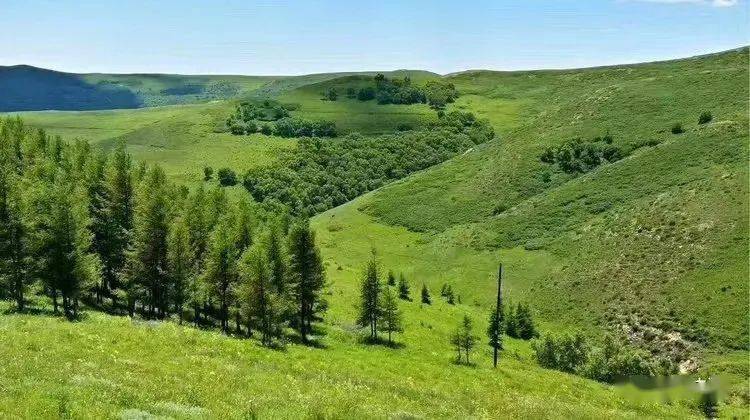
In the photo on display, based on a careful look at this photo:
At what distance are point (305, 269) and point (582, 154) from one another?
113 m

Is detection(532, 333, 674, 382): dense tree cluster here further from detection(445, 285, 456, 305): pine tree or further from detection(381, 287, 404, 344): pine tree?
detection(445, 285, 456, 305): pine tree

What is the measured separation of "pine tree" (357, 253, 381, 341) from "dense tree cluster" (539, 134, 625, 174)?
318 ft

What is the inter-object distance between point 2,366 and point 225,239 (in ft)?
122

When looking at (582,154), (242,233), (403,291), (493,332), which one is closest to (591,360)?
(493,332)

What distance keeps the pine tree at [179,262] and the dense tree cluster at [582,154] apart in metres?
115

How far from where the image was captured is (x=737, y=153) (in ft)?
389

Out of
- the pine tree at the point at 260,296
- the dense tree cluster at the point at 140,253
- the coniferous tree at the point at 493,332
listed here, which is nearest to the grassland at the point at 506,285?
the coniferous tree at the point at 493,332

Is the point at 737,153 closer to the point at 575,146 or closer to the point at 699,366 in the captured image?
the point at 575,146

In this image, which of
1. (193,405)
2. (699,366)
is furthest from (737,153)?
(193,405)

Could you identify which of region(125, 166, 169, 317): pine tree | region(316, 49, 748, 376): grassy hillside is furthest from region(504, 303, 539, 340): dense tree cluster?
region(125, 166, 169, 317): pine tree

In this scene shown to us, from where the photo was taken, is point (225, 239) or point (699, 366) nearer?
point (225, 239)

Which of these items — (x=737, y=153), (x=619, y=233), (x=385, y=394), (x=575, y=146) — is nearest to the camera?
(x=385, y=394)

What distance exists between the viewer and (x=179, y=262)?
182 feet

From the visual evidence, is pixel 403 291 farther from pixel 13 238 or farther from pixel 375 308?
pixel 13 238
